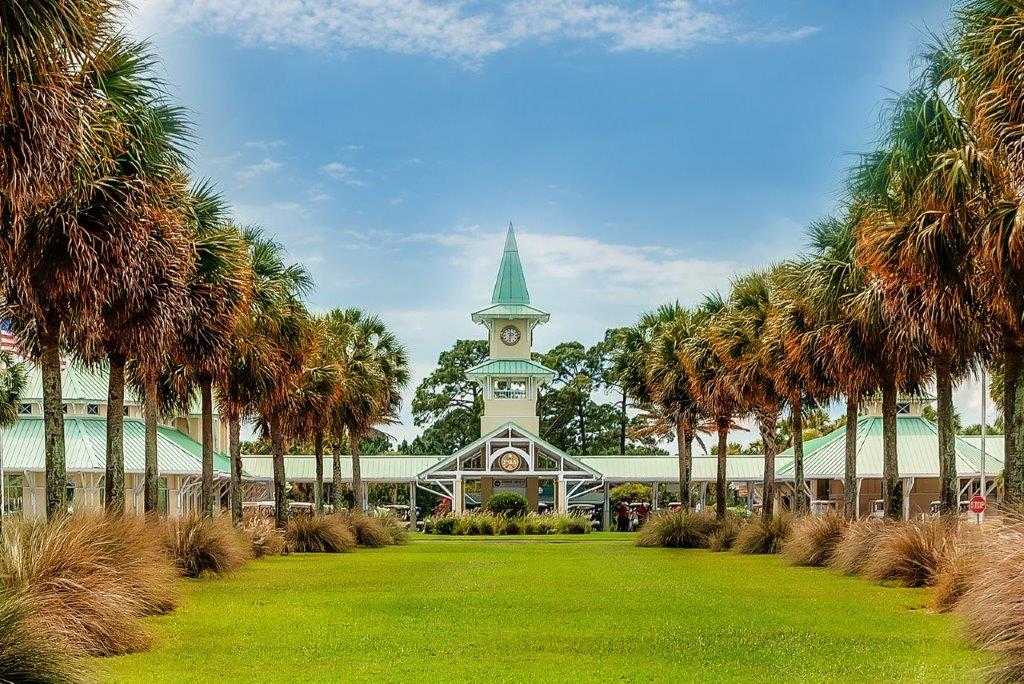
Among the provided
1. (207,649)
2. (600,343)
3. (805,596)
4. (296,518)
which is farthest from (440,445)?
(207,649)

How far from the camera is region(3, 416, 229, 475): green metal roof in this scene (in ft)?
159

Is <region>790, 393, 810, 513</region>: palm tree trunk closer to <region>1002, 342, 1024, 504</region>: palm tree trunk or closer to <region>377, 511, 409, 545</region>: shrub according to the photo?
<region>377, 511, 409, 545</region>: shrub

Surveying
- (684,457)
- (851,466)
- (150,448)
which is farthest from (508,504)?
(150,448)

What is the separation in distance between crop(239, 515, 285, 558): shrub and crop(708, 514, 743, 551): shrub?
39.6 feet

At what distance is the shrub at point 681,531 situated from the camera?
4028 cm

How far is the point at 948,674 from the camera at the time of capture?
11281 millimetres

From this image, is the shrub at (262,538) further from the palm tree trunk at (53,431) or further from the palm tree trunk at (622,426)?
the palm tree trunk at (622,426)

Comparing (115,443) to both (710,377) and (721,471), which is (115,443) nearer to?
(710,377)

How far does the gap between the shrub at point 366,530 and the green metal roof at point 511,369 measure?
28.0 metres

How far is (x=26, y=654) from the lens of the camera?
9.86m

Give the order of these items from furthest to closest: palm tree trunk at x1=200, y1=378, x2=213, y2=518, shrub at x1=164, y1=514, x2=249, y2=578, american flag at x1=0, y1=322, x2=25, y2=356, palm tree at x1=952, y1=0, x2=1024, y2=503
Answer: palm tree trunk at x1=200, y1=378, x2=213, y2=518
shrub at x1=164, y1=514, x2=249, y2=578
american flag at x1=0, y1=322, x2=25, y2=356
palm tree at x1=952, y1=0, x2=1024, y2=503

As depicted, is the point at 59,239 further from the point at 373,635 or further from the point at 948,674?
the point at 948,674

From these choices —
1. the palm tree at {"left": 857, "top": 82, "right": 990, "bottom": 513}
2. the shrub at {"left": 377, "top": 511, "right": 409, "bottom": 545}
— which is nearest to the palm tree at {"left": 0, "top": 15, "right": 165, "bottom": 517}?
the palm tree at {"left": 857, "top": 82, "right": 990, "bottom": 513}

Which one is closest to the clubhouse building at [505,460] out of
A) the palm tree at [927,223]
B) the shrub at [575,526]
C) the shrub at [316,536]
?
the shrub at [575,526]
